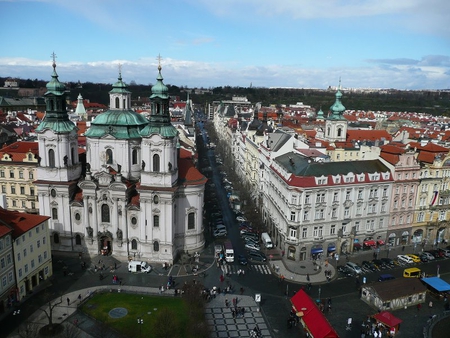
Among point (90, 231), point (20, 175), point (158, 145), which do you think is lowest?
point (90, 231)

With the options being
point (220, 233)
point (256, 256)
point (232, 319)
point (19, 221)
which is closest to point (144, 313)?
point (232, 319)

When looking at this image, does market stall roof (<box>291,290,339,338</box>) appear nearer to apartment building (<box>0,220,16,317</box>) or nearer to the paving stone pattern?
the paving stone pattern

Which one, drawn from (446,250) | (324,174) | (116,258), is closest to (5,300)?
(116,258)

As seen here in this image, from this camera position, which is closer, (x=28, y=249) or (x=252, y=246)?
(x=28, y=249)

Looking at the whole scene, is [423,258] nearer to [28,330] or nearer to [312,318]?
[312,318]

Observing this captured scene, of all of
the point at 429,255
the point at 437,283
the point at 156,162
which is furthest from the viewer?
the point at 429,255

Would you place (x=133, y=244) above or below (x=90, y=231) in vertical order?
below

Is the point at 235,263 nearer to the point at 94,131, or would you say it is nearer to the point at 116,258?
the point at 116,258
